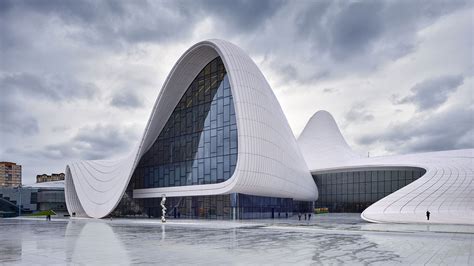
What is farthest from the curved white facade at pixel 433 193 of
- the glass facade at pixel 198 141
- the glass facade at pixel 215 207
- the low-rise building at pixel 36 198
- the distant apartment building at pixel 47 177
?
the distant apartment building at pixel 47 177

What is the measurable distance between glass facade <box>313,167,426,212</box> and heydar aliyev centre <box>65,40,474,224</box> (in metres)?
0.21

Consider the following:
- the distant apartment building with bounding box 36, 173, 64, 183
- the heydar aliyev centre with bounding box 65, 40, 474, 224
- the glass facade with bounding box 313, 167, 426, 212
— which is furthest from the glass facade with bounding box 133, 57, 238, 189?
the distant apartment building with bounding box 36, 173, 64, 183

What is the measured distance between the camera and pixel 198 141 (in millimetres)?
50406

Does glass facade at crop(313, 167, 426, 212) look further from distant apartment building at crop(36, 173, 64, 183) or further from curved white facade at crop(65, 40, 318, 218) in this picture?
distant apartment building at crop(36, 173, 64, 183)

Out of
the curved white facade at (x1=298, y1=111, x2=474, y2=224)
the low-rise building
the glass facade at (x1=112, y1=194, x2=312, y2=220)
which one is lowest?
the low-rise building

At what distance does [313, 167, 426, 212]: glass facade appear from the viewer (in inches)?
2479

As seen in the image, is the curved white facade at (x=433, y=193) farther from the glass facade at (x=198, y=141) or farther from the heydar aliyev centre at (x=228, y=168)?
the glass facade at (x=198, y=141)

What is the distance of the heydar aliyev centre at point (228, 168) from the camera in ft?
132

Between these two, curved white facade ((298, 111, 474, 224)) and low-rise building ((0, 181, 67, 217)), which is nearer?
curved white facade ((298, 111, 474, 224))

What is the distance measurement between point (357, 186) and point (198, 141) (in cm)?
3021

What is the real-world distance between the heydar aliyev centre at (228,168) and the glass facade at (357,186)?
21 cm

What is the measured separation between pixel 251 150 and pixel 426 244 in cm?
2543

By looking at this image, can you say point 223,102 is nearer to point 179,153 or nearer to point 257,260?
point 179,153

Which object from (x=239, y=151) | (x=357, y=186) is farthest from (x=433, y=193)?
(x=357, y=186)
